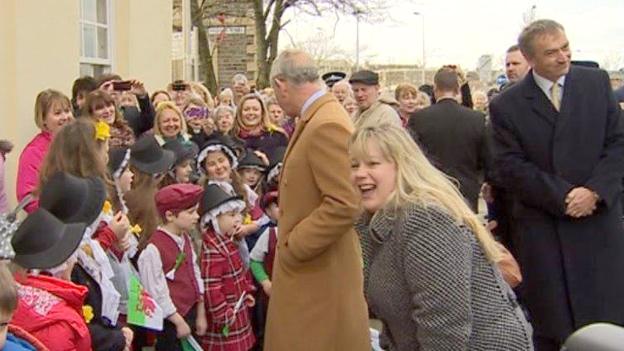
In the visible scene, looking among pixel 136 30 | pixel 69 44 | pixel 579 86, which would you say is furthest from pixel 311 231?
pixel 136 30

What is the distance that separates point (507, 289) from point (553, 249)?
5.02ft

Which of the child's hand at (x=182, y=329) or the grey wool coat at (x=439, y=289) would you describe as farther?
the child's hand at (x=182, y=329)

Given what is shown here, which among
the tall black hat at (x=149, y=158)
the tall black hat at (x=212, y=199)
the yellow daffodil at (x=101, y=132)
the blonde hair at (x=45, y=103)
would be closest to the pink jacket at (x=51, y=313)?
the yellow daffodil at (x=101, y=132)

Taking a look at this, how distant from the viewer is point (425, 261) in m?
3.10

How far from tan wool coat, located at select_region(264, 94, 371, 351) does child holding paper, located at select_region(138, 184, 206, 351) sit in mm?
882

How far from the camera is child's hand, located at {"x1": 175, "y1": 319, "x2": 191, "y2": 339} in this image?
5082 mm

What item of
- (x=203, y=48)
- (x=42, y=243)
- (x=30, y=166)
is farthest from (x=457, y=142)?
(x=203, y=48)

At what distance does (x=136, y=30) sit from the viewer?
9695 millimetres

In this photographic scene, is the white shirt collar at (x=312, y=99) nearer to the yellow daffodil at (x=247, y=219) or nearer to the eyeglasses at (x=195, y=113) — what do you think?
the yellow daffodil at (x=247, y=219)

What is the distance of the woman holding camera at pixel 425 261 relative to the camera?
3078mm

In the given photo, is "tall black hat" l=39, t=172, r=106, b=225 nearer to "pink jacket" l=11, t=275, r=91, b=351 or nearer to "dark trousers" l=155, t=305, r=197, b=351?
"pink jacket" l=11, t=275, r=91, b=351

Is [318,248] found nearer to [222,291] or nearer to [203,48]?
[222,291]

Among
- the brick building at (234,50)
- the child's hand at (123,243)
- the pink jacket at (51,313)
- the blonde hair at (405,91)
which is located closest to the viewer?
the pink jacket at (51,313)

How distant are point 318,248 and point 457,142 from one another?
2.86 meters
